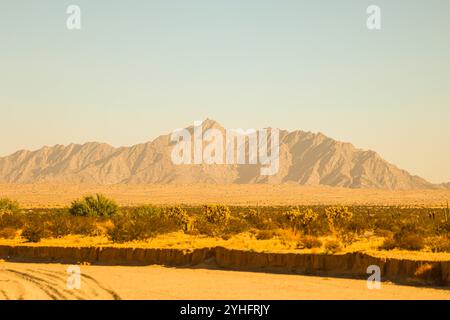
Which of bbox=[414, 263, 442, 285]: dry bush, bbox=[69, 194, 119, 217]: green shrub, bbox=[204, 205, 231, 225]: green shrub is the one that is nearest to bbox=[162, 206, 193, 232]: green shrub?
bbox=[204, 205, 231, 225]: green shrub

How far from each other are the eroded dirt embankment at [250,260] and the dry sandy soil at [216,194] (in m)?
92.9

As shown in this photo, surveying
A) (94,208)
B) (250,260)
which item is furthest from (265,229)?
(94,208)

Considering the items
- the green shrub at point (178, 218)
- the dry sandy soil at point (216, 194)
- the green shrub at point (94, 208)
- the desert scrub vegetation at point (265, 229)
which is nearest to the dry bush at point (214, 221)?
the desert scrub vegetation at point (265, 229)

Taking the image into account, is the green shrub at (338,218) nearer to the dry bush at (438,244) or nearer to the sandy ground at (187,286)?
the dry bush at (438,244)

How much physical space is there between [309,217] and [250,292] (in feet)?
72.2

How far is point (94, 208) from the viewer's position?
5250 centimetres

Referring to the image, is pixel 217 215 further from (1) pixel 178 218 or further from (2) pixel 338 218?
(2) pixel 338 218

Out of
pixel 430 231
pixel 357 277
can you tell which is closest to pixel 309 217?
pixel 430 231

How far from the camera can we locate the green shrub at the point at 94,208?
169ft

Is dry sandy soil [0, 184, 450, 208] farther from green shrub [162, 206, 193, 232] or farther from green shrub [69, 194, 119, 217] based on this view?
green shrub [162, 206, 193, 232]

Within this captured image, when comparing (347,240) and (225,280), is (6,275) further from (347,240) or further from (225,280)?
(347,240)

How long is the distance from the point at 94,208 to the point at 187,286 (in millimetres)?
33953

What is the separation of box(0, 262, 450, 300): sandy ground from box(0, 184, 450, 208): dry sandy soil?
9916 centimetres

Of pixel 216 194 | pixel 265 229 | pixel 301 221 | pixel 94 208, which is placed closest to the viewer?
pixel 301 221
